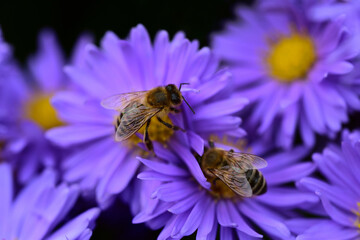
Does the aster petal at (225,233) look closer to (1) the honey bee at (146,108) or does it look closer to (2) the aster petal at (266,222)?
(2) the aster petal at (266,222)

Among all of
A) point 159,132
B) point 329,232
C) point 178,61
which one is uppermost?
point 178,61

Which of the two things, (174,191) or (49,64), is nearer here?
(174,191)

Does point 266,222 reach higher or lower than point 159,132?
lower

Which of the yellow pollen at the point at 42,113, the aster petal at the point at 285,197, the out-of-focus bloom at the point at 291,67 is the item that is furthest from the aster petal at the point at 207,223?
the yellow pollen at the point at 42,113

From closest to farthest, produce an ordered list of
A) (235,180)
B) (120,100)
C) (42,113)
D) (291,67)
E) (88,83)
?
(235,180) → (120,100) → (88,83) → (291,67) → (42,113)

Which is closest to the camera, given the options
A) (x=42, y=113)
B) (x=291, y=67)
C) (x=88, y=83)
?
(x=88, y=83)

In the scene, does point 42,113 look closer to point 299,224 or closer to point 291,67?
point 291,67

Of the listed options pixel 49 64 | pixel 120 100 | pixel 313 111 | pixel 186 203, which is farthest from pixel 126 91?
pixel 49 64
